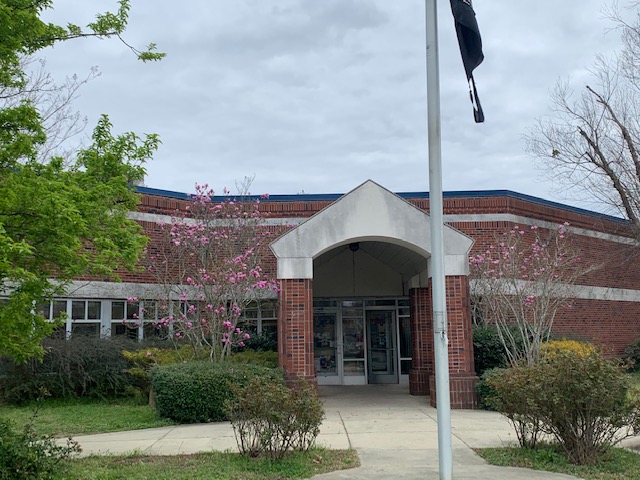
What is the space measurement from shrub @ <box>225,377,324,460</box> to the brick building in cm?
496

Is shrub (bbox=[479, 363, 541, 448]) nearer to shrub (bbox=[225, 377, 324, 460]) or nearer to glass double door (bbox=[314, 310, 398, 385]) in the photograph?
shrub (bbox=[225, 377, 324, 460])

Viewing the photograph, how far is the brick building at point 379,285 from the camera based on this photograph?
45.0 ft

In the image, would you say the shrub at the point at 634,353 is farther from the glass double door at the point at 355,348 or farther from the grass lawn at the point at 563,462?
the grass lawn at the point at 563,462

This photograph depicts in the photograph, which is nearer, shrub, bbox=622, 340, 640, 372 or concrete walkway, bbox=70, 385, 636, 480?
concrete walkway, bbox=70, 385, 636, 480

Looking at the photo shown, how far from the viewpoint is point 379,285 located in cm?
1964

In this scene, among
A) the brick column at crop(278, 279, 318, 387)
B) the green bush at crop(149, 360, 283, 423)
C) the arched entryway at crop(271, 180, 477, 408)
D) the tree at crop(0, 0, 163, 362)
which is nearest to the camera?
the tree at crop(0, 0, 163, 362)

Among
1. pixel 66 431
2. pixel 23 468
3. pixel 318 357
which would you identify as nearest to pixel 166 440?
pixel 66 431

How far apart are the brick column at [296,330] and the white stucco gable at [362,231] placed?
29 cm

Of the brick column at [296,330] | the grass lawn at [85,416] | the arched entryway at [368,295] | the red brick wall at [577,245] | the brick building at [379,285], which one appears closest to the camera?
the grass lawn at [85,416]

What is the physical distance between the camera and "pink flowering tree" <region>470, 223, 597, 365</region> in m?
14.1

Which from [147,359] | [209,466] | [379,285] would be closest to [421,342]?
[379,285]

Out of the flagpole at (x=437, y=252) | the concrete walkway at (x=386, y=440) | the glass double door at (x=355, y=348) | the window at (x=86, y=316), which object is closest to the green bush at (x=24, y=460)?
the concrete walkway at (x=386, y=440)

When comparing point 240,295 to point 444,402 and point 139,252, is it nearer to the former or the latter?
point 139,252

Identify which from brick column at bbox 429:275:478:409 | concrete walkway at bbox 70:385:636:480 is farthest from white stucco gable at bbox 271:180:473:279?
concrete walkway at bbox 70:385:636:480
